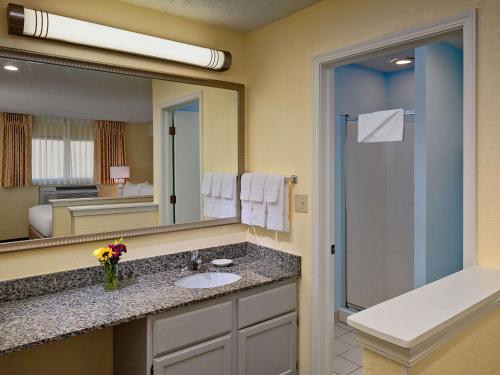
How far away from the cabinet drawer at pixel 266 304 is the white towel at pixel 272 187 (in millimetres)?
521

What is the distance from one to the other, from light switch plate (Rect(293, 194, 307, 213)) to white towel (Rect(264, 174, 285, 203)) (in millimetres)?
114

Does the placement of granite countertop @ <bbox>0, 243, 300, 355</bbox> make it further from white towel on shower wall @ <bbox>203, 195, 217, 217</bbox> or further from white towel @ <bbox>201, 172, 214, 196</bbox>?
white towel @ <bbox>201, 172, 214, 196</bbox>

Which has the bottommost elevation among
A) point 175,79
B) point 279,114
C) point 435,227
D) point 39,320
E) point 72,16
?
point 39,320

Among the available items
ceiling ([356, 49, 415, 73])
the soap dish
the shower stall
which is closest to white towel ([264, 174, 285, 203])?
the soap dish

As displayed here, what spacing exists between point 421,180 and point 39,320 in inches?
92.8

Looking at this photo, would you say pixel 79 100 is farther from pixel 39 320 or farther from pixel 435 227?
pixel 435 227

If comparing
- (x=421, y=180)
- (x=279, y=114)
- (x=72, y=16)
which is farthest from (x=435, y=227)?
(x=72, y=16)

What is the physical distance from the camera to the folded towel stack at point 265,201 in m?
2.25

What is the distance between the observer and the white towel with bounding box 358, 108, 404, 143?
2305 mm

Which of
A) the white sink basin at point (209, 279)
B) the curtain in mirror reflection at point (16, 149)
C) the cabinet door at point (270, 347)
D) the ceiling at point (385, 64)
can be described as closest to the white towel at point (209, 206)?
the white sink basin at point (209, 279)

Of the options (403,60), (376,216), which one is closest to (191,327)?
(376,216)

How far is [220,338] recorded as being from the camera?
6.18 feet

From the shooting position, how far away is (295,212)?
2.26 metres

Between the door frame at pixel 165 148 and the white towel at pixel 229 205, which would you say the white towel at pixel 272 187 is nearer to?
the white towel at pixel 229 205
